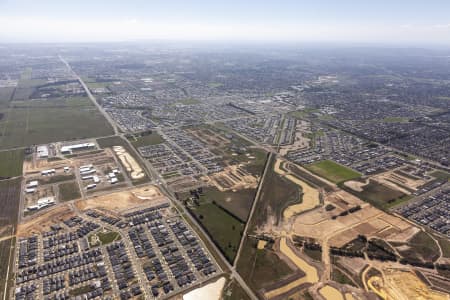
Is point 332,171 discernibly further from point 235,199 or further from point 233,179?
point 235,199

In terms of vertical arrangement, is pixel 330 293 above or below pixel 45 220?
below

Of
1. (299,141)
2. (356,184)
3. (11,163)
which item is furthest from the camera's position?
(299,141)

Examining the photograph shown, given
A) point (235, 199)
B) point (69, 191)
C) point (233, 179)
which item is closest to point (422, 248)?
point (235, 199)

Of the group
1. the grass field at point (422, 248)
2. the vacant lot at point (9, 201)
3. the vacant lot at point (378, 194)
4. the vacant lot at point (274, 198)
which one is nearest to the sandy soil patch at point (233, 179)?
the vacant lot at point (274, 198)

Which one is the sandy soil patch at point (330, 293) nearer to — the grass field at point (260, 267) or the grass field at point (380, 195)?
the grass field at point (260, 267)

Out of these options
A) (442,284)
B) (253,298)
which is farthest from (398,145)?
(253,298)
